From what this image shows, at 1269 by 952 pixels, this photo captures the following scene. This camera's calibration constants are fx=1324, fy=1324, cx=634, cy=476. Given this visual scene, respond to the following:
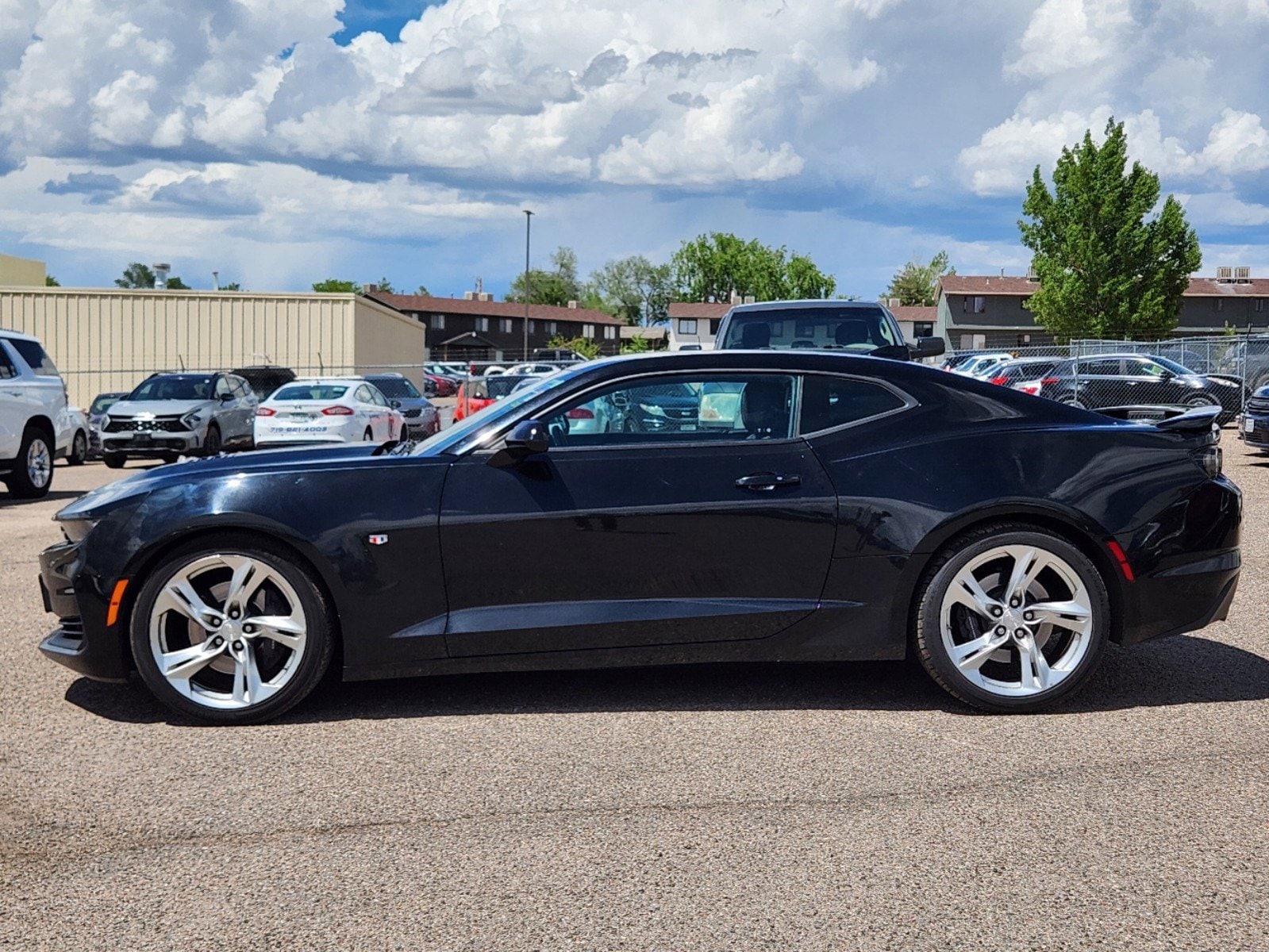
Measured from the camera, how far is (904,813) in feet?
13.1

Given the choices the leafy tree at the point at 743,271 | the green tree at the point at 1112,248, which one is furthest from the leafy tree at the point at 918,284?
the green tree at the point at 1112,248

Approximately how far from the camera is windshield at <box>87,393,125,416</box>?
25359mm

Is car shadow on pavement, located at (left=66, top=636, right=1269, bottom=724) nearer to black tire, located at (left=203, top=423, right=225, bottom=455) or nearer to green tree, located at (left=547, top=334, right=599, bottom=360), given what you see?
black tire, located at (left=203, top=423, right=225, bottom=455)

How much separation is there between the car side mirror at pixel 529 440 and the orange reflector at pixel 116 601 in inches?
60.2

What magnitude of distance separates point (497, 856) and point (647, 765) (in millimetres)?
928

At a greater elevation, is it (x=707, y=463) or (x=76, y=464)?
(x=707, y=463)

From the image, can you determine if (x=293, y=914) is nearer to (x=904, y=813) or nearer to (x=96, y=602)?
(x=904, y=813)

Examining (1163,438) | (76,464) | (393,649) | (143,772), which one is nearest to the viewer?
(143,772)

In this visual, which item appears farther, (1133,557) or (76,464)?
(76,464)

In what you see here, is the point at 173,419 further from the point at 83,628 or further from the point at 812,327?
the point at 83,628

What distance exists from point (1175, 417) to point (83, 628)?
4451 mm

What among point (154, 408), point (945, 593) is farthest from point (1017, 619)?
point (154, 408)

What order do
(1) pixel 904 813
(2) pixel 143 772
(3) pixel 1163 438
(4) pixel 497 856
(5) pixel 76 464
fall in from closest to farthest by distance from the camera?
(4) pixel 497 856 → (1) pixel 904 813 → (2) pixel 143 772 → (3) pixel 1163 438 → (5) pixel 76 464

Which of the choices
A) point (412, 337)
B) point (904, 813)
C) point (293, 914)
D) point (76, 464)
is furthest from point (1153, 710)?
point (412, 337)
